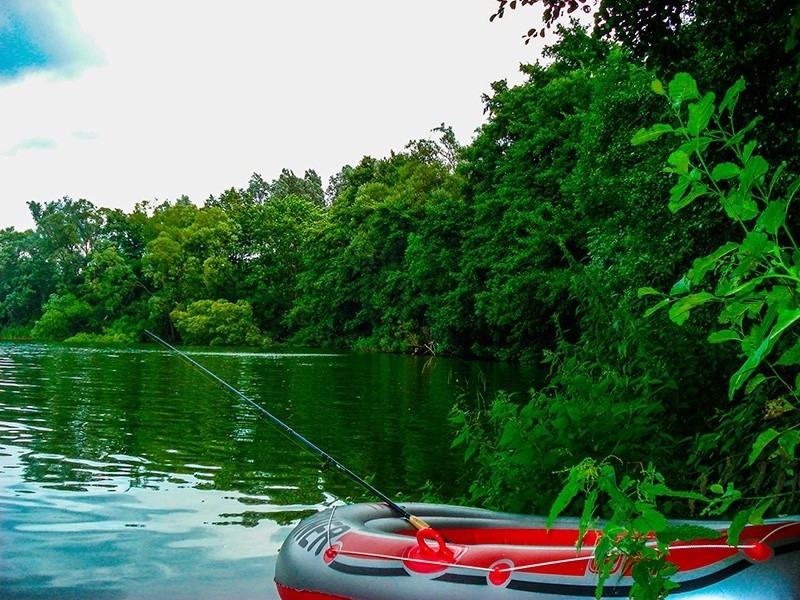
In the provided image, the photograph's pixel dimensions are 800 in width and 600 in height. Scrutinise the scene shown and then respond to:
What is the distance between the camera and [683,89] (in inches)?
57.5

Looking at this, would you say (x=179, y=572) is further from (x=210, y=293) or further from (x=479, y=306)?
(x=210, y=293)

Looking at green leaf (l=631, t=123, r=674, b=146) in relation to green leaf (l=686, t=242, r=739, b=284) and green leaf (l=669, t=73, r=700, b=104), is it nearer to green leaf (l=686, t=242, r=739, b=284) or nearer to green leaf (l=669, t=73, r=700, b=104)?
green leaf (l=669, t=73, r=700, b=104)

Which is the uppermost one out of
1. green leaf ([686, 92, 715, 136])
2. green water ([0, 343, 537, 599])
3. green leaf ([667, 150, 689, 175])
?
green leaf ([686, 92, 715, 136])

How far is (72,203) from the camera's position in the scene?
260 feet

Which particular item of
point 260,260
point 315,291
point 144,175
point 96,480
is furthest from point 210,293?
point 96,480

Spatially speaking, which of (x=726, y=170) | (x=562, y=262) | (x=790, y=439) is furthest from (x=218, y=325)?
(x=726, y=170)

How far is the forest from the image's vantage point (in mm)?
1651

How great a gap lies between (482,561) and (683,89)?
228 cm

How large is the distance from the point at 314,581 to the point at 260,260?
6222 centimetres

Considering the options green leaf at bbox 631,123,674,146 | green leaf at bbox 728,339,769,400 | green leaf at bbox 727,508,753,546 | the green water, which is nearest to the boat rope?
green leaf at bbox 727,508,753,546

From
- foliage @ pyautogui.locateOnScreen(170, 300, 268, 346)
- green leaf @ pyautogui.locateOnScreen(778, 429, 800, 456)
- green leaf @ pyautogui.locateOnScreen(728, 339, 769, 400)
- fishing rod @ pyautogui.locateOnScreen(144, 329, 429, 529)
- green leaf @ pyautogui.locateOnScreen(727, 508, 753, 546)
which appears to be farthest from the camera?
foliage @ pyautogui.locateOnScreen(170, 300, 268, 346)

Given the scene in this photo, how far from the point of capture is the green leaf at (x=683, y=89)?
145 cm

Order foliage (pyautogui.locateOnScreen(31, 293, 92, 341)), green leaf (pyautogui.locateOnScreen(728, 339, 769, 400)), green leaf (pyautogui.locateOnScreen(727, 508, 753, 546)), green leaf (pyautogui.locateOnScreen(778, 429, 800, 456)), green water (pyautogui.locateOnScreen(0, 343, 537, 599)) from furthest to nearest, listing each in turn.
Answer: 1. foliage (pyautogui.locateOnScreen(31, 293, 92, 341))
2. green water (pyautogui.locateOnScreen(0, 343, 537, 599))
3. green leaf (pyautogui.locateOnScreen(727, 508, 753, 546))
4. green leaf (pyautogui.locateOnScreen(778, 429, 800, 456))
5. green leaf (pyautogui.locateOnScreen(728, 339, 769, 400))

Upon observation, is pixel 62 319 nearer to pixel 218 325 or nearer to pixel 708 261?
pixel 218 325
